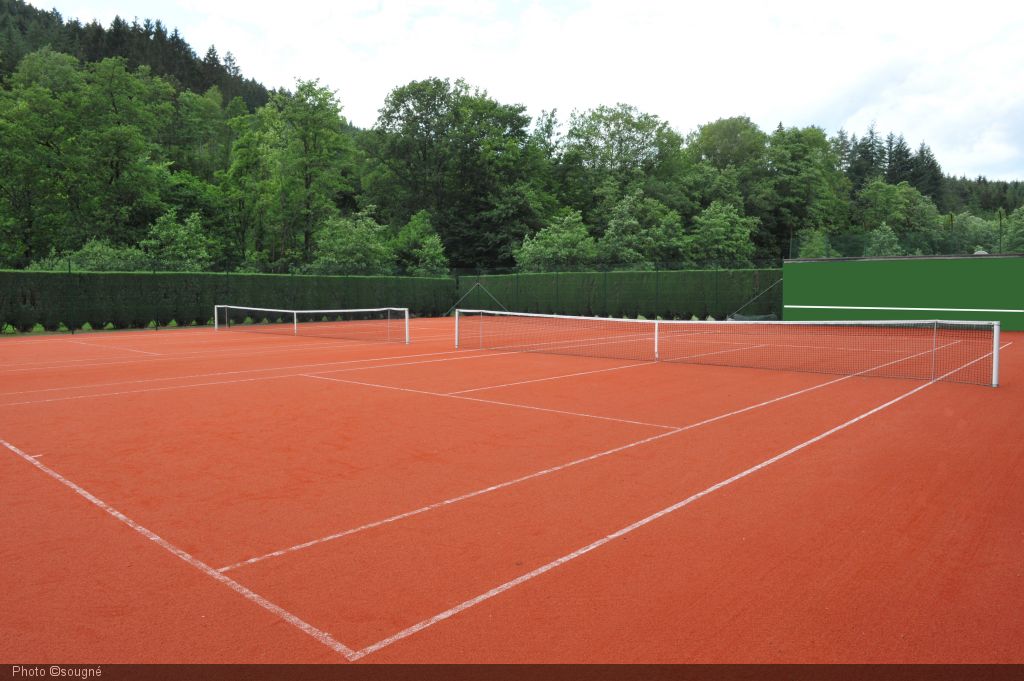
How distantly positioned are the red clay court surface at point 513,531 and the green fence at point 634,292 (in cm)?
2185

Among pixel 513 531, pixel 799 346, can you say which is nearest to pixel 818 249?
pixel 799 346

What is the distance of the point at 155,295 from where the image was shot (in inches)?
1094

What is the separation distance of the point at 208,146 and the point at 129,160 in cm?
1902

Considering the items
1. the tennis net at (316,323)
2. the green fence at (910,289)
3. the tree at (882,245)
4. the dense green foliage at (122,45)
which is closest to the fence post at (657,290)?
the green fence at (910,289)

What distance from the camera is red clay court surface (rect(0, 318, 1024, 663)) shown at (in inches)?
128

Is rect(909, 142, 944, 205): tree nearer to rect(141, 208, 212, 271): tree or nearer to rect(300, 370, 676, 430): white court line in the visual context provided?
rect(141, 208, 212, 271): tree

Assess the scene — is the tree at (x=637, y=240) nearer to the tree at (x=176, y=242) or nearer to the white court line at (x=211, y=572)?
the tree at (x=176, y=242)

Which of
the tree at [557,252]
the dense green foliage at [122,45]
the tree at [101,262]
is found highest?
the dense green foliage at [122,45]

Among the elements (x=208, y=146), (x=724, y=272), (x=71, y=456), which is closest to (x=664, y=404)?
(x=71, y=456)

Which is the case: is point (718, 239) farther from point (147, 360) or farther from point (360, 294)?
point (147, 360)

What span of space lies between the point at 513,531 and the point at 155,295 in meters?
27.4

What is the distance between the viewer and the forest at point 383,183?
40.8 meters

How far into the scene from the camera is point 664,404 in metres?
9.52
